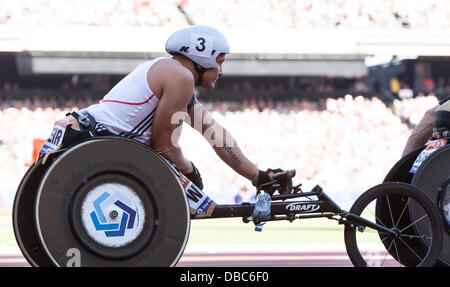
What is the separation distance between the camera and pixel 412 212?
4801 millimetres

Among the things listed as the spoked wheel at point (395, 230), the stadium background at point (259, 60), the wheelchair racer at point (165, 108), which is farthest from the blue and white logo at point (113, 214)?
the stadium background at point (259, 60)

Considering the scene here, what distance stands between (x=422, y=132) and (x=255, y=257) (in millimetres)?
2825

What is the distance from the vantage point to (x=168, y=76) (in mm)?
4367

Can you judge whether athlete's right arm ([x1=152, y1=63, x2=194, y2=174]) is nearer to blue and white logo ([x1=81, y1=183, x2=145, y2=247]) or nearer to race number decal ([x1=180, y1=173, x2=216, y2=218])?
race number decal ([x1=180, y1=173, x2=216, y2=218])

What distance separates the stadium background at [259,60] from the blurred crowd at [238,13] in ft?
0.10

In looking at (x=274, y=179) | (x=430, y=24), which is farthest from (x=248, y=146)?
(x=274, y=179)

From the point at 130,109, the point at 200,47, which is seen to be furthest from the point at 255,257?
the point at 130,109

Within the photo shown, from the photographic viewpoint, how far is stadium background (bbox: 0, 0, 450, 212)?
19.7m

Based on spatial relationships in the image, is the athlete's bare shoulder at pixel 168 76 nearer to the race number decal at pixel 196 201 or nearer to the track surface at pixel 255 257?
the race number decal at pixel 196 201

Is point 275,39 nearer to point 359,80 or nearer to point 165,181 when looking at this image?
point 359,80

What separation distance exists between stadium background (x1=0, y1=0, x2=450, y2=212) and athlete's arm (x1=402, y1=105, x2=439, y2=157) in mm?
12859

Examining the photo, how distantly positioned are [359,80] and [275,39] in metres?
5.98

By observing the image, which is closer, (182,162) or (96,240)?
(96,240)

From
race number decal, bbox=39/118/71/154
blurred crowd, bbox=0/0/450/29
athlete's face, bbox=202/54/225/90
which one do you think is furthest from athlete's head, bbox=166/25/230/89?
blurred crowd, bbox=0/0/450/29
